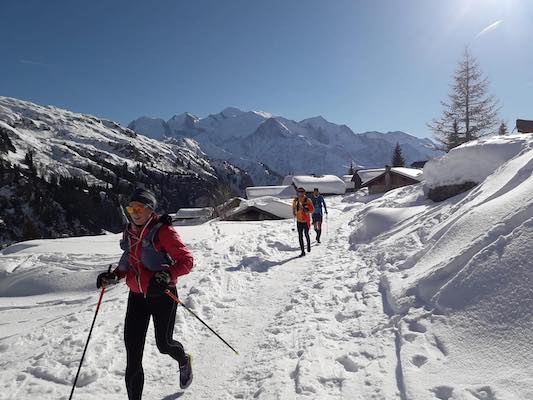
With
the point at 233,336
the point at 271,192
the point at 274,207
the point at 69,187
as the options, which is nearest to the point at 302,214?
the point at 233,336

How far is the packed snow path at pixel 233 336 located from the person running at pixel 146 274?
839 mm

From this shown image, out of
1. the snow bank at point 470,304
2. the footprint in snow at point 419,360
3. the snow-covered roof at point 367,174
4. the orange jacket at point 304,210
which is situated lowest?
the footprint in snow at point 419,360

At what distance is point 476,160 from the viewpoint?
47.4 ft

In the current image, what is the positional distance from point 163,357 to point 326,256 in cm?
707

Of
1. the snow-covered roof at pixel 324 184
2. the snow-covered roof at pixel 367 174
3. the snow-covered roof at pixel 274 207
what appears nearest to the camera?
the snow-covered roof at pixel 274 207

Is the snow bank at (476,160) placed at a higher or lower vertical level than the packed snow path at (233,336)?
higher

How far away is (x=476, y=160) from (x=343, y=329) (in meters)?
12.4

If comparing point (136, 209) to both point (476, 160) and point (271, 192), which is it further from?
point (271, 192)

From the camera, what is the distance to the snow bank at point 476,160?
1342 centimetres

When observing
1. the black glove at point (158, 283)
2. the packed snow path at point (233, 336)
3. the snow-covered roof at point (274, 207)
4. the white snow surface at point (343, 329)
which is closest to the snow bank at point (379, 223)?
the packed snow path at point (233, 336)

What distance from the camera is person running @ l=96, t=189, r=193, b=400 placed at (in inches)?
140

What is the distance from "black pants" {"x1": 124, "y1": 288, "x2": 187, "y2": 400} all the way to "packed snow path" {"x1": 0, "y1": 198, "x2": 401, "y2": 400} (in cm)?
67

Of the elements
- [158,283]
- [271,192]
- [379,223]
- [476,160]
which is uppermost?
[271,192]

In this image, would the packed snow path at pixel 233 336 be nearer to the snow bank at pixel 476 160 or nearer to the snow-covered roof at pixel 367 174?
the snow bank at pixel 476 160
